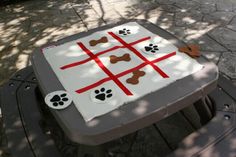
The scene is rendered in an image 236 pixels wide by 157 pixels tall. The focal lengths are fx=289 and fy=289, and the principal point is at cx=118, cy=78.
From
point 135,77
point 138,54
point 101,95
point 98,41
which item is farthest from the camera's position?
point 98,41

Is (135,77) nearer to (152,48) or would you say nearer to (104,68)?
(104,68)

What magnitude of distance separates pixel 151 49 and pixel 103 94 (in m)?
0.70

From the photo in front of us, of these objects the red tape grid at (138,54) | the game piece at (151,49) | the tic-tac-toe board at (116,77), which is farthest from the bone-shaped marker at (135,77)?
the game piece at (151,49)

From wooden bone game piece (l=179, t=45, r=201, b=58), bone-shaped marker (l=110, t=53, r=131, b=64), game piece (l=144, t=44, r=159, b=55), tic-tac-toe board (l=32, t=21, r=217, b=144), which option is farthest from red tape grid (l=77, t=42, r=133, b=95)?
wooden bone game piece (l=179, t=45, r=201, b=58)

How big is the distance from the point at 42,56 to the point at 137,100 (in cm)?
102

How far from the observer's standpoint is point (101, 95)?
6.97 ft

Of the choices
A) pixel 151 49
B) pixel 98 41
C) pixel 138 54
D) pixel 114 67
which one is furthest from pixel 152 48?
pixel 98 41

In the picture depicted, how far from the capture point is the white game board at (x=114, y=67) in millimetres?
2119

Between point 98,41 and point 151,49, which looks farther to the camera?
point 98,41

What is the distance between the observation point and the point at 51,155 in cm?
222

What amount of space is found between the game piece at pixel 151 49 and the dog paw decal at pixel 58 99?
831mm

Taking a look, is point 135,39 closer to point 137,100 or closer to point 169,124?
point 137,100

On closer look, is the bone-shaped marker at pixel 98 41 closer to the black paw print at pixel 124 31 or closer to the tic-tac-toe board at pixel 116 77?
the tic-tac-toe board at pixel 116 77

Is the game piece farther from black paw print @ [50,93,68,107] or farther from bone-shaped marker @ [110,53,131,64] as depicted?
black paw print @ [50,93,68,107]
